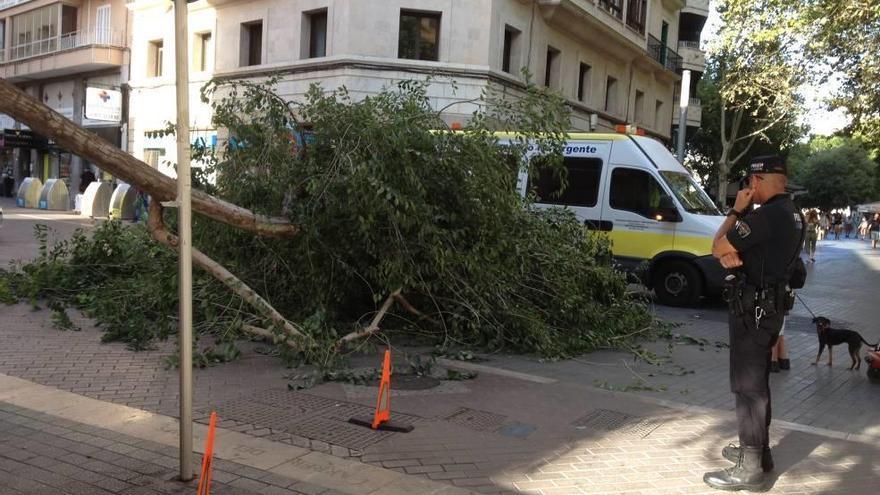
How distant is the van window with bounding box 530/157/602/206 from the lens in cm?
1201

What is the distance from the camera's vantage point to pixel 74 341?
23.7 feet

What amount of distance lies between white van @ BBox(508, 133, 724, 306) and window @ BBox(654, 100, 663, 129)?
71.8ft

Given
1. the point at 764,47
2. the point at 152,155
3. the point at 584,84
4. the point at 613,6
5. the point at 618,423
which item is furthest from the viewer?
the point at 152,155

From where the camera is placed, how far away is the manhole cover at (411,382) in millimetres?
5984

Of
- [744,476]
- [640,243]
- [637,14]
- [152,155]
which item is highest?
[637,14]

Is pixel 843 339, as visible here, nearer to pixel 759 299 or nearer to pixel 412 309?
pixel 759 299

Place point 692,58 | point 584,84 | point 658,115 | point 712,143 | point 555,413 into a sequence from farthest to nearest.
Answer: point 712,143, point 692,58, point 658,115, point 584,84, point 555,413

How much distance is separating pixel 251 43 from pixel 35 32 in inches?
579

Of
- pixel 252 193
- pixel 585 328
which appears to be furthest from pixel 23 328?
pixel 585 328

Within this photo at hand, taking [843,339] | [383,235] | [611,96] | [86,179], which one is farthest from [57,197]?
[843,339]

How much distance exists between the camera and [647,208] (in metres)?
11.6

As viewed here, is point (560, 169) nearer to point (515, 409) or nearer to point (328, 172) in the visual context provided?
point (328, 172)

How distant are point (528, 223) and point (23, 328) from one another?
221 inches

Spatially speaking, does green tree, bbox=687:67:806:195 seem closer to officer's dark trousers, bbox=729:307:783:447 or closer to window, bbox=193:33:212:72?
window, bbox=193:33:212:72
